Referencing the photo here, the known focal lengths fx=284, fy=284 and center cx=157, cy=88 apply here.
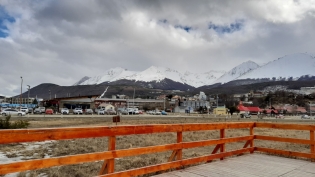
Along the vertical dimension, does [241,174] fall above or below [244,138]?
below

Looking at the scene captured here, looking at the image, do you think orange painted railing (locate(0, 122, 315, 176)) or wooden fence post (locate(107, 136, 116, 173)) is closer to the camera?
orange painted railing (locate(0, 122, 315, 176))

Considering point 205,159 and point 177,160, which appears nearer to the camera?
point 177,160

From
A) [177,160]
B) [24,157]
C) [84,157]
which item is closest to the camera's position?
[84,157]

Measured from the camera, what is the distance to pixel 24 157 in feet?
37.6

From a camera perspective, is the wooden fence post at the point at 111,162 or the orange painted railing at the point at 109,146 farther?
the wooden fence post at the point at 111,162

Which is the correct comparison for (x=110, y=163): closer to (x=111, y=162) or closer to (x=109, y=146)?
(x=111, y=162)

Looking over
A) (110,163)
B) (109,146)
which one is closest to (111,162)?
(110,163)

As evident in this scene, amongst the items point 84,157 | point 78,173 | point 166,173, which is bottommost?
point 78,173

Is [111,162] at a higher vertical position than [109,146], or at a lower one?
lower

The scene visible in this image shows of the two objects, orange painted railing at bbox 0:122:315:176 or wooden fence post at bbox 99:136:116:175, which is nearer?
orange painted railing at bbox 0:122:315:176

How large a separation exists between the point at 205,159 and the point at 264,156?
2.51 metres

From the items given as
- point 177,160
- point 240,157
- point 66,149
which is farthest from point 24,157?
point 240,157

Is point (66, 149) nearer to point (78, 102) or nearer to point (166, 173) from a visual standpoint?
point (166, 173)

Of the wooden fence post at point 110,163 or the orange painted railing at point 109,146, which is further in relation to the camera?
the wooden fence post at point 110,163
